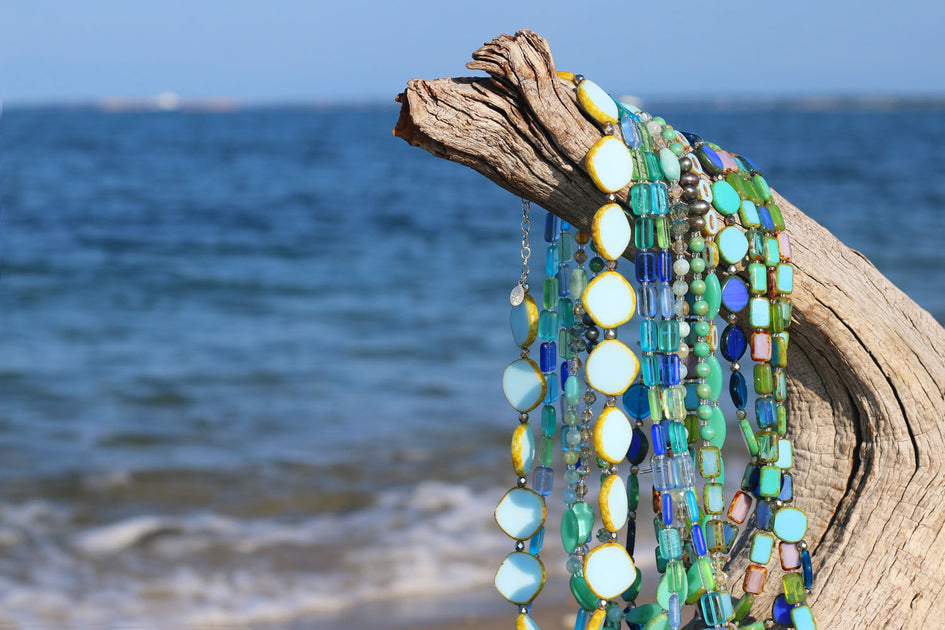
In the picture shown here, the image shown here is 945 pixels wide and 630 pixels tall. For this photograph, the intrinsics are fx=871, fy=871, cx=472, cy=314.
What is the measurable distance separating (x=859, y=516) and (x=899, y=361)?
323 millimetres

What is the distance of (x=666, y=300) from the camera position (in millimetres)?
1603

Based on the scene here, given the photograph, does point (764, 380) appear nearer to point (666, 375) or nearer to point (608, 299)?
point (666, 375)

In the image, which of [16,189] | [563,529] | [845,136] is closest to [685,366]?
[563,529]

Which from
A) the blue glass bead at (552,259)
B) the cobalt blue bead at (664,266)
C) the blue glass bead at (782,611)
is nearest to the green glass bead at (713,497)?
the blue glass bead at (782,611)

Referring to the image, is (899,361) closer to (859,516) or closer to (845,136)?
(859,516)

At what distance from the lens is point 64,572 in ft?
11.2

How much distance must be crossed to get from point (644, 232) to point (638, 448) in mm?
457

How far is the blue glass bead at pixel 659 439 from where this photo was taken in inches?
64.0

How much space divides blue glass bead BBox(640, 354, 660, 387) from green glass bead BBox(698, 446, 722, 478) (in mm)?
199

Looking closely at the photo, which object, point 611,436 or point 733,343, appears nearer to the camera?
point 611,436

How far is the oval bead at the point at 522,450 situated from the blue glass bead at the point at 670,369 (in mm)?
305

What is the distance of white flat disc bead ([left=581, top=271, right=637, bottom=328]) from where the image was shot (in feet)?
4.98

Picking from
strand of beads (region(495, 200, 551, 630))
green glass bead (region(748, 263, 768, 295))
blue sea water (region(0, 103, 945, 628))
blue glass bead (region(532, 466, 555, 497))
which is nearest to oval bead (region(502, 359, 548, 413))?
strand of beads (region(495, 200, 551, 630))

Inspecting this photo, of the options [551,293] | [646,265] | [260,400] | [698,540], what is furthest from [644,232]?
[260,400]
